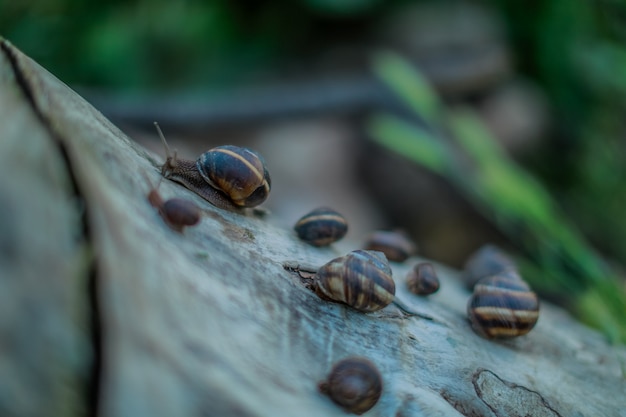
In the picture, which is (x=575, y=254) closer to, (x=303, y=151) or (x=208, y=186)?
(x=208, y=186)

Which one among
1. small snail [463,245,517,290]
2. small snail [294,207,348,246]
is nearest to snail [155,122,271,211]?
small snail [294,207,348,246]

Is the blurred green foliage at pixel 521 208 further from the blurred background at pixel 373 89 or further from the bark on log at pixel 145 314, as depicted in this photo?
the bark on log at pixel 145 314

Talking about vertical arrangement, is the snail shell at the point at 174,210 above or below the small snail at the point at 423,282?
below

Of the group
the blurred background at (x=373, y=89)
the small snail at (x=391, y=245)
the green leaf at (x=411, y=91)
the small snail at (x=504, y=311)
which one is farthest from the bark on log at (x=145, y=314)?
the blurred background at (x=373, y=89)

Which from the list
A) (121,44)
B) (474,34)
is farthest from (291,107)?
(474,34)

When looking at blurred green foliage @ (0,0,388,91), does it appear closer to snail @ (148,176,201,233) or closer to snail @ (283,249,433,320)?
snail @ (148,176,201,233)
